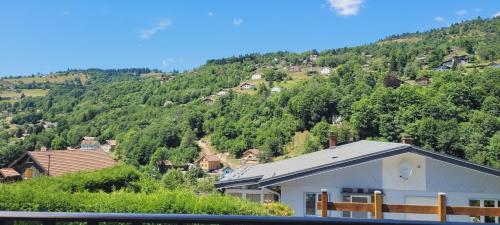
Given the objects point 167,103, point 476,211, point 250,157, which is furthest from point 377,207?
point 167,103

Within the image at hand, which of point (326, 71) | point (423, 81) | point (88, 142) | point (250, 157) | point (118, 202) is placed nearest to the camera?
point (118, 202)

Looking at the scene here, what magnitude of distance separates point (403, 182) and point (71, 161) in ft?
65.9

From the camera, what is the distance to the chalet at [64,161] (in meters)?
26.2

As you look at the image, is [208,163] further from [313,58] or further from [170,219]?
[313,58]

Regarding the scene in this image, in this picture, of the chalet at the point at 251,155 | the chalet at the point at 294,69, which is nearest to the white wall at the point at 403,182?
the chalet at the point at 251,155

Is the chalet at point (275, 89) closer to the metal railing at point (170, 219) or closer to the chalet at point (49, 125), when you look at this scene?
the chalet at point (49, 125)

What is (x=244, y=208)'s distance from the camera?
866 cm

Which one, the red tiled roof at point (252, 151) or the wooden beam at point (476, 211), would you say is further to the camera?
the red tiled roof at point (252, 151)

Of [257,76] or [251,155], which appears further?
[257,76]

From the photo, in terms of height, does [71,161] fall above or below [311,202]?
above

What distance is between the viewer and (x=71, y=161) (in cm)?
2669

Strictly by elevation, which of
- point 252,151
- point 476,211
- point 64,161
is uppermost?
point 252,151

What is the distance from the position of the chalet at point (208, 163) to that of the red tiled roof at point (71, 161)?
59353 millimetres

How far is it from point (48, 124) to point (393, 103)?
87357mm
